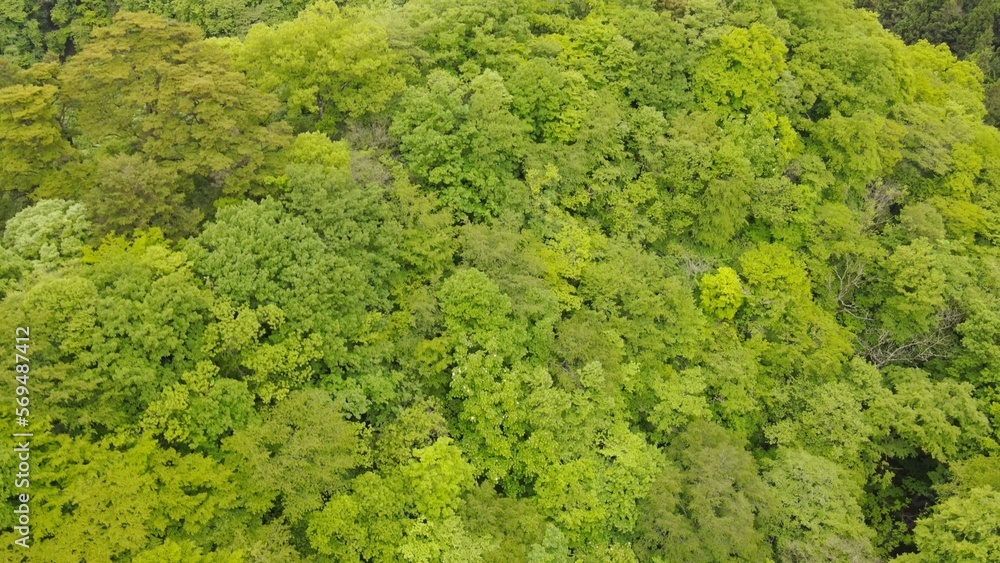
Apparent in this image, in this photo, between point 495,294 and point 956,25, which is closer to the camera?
point 495,294

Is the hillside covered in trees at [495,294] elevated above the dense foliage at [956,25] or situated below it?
below

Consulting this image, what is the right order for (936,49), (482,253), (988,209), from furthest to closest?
(936,49), (988,209), (482,253)

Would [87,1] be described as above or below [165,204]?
below

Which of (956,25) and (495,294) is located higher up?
(956,25)

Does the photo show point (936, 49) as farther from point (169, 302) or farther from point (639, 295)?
point (169, 302)

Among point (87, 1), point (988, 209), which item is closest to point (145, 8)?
point (87, 1)

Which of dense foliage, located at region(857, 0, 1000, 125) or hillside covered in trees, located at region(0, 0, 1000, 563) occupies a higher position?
dense foliage, located at region(857, 0, 1000, 125)

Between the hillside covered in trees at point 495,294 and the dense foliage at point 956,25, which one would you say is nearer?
the hillside covered in trees at point 495,294

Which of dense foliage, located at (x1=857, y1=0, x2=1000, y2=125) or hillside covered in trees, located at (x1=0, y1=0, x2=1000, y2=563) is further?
dense foliage, located at (x1=857, y1=0, x2=1000, y2=125)
